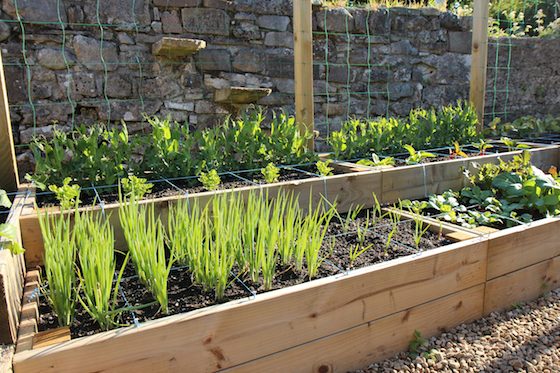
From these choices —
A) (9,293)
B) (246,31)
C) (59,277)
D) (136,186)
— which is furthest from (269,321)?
(246,31)

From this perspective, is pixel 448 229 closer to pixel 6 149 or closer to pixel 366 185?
pixel 366 185

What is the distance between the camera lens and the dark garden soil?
2.14 metres

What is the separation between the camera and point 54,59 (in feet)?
10.9

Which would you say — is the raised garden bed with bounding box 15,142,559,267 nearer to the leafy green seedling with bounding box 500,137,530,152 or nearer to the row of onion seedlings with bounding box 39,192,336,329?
the leafy green seedling with bounding box 500,137,530,152

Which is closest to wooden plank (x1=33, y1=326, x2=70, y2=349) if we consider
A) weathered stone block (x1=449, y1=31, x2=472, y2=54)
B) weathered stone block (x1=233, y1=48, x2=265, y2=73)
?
weathered stone block (x1=233, y1=48, x2=265, y2=73)

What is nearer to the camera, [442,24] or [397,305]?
[397,305]

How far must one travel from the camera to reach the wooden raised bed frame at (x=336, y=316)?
124cm

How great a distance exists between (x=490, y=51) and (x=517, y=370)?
14.0ft

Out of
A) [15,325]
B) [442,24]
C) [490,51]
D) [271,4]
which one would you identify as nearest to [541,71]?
[490,51]

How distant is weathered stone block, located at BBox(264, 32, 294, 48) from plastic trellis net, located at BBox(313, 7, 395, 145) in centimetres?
29

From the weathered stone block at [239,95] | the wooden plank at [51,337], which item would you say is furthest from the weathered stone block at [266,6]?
the wooden plank at [51,337]

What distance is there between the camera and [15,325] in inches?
50.8

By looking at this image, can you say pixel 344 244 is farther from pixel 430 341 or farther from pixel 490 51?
pixel 490 51

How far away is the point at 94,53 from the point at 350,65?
2.36 meters
